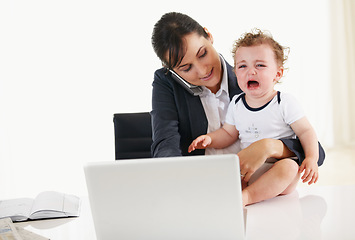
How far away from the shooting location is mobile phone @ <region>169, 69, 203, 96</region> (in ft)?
5.98

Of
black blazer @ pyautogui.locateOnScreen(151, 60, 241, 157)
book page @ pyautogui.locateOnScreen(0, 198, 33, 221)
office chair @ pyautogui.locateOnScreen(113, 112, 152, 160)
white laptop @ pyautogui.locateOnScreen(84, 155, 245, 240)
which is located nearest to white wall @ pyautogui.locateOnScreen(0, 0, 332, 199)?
office chair @ pyautogui.locateOnScreen(113, 112, 152, 160)

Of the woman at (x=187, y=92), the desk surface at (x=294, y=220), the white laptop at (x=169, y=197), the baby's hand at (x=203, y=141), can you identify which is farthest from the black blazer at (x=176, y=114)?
the white laptop at (x=169, y=197)

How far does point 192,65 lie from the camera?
168 cm

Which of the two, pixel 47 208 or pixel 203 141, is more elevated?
pixel 203 141

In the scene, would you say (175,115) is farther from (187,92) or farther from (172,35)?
(172,35)

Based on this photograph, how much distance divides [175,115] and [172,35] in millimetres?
391

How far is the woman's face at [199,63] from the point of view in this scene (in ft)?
5.40

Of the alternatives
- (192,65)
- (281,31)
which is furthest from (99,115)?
(192,65)

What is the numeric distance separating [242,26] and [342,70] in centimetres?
107

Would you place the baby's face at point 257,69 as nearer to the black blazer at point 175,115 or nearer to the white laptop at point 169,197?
the black blazer at point 175,115

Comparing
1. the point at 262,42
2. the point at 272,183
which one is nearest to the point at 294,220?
the point at 272,183

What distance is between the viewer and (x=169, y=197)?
98 cm

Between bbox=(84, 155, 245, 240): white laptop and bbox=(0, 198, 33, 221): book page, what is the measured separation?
0.48 m

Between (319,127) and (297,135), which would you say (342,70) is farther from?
(297,135)
